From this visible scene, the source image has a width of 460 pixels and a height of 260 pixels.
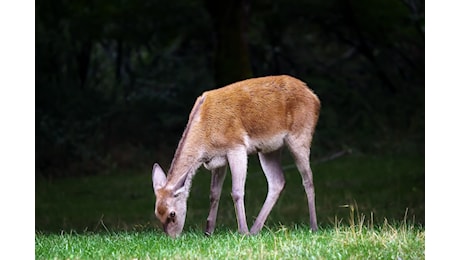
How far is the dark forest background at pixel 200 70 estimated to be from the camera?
62.7 ft

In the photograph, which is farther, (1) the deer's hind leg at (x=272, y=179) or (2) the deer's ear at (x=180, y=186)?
(1) the deer's hind leg at (x=272, y=179)

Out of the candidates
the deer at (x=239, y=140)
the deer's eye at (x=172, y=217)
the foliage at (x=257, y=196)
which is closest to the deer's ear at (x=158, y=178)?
the deer at (x=239, y=140)

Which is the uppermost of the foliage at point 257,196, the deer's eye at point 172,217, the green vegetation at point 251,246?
the green vegetation at point 251,246

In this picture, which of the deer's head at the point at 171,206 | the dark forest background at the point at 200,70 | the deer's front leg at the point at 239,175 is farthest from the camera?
the dark forest background at the point at 200,70

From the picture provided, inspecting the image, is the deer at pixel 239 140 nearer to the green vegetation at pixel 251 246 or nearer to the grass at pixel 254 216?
the grass at pixel 254 216

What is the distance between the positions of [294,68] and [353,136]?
126 inches

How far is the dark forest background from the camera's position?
19.1 meters

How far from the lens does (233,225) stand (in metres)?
13.6

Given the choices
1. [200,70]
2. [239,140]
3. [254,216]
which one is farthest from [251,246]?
[200,70]

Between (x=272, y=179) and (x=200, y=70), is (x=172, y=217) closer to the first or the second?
(x=272, y=179)

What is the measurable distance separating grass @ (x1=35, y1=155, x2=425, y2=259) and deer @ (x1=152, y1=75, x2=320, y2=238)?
0.31 meters

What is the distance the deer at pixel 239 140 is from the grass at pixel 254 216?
31cm

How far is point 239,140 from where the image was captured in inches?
382
